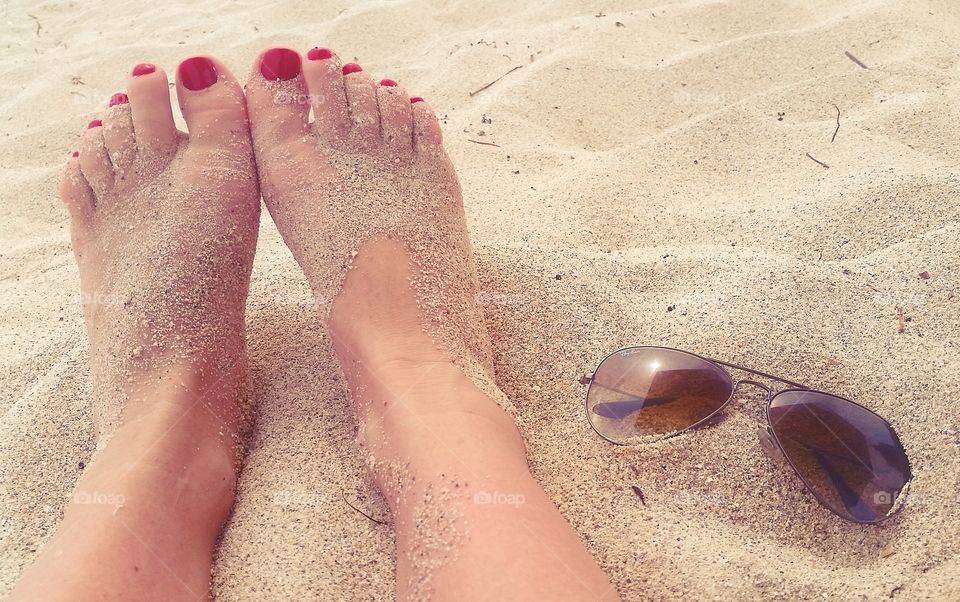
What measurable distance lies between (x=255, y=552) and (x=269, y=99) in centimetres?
92

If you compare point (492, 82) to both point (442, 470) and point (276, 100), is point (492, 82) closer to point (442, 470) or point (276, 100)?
point (276, 100)

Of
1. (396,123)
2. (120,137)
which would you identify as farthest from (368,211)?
(120,137)

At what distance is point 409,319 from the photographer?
117cm

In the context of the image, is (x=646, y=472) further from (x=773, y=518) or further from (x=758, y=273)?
(x=758, y=273)

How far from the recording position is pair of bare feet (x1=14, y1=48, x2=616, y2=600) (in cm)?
85

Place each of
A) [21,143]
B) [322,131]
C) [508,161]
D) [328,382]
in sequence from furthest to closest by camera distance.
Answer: [21,143]
[508,161]
[322,131]
[328,382]

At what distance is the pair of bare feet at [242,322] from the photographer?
0.85 meters

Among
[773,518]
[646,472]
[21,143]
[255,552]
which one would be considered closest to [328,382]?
[255,552]

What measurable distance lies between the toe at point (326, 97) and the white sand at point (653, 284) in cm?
34

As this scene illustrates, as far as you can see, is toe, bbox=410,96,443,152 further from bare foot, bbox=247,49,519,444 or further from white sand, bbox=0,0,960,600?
white sand, bbox=0,0,960,600

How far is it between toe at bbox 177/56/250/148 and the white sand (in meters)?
0.32

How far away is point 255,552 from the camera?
0.97 metres

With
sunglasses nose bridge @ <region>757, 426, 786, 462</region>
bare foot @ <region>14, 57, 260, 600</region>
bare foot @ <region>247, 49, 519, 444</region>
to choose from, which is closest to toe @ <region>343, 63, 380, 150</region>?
bare foot @ <region>247, 49, 519, 444</region>

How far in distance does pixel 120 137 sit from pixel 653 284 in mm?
1164
